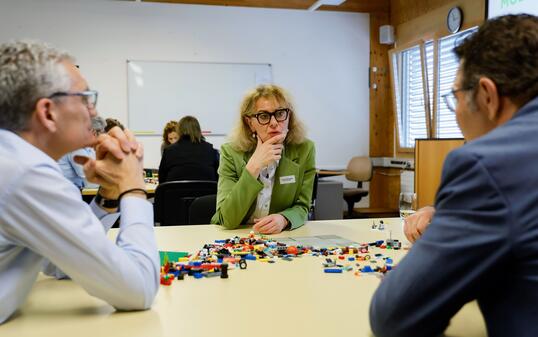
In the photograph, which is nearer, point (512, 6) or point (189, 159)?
point (512, 6)

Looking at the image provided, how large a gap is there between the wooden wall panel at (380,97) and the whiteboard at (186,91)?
1.66m

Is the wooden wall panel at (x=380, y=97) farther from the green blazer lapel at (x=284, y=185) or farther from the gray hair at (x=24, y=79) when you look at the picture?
the gray hair at (x=24, y=79)

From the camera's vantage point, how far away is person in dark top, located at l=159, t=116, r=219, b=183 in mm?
4281

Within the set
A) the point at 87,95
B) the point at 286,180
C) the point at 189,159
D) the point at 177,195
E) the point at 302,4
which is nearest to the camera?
the point at 87,95

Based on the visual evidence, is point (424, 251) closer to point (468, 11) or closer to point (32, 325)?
point (32, 325)

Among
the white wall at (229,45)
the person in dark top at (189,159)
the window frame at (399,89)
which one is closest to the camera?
the person in dark top at (189,159)

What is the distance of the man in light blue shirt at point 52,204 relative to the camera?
95cm

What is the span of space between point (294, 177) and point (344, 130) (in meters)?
5.32

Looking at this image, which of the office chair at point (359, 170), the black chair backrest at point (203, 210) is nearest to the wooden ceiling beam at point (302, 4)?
the office chair at point (359, 170)

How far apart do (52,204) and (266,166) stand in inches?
53.3

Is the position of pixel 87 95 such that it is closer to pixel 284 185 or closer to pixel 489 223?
pixel 489 223

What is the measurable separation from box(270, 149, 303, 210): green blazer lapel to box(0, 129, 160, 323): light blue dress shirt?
4.35ft

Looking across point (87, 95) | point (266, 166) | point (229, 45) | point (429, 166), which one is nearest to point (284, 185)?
point (266, 166)

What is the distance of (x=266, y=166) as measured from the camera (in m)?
2.25
